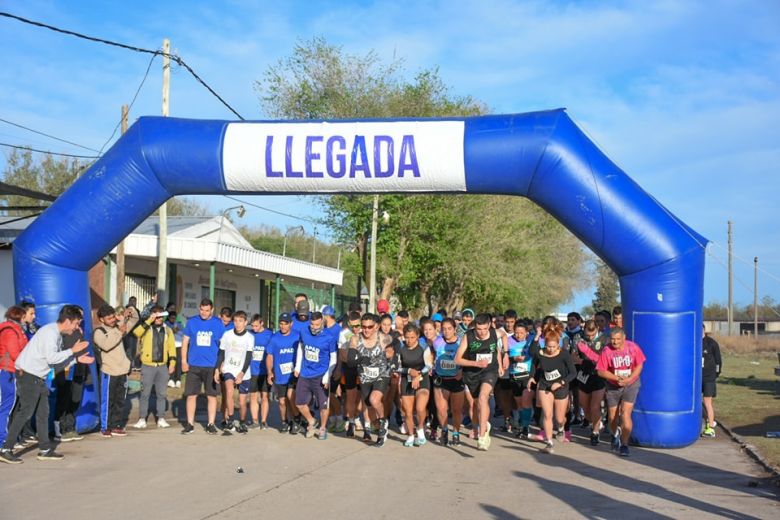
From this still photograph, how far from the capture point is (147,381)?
13664mm

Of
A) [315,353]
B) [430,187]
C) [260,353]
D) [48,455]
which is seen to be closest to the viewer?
[48,455]

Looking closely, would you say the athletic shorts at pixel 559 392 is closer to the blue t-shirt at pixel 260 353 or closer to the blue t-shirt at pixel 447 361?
the blue t-shirt at pixel 447 361

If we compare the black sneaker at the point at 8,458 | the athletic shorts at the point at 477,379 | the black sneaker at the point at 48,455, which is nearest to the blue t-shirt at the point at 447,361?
the athletic shorts at the point at 477,379

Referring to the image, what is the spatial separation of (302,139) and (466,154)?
2276mm

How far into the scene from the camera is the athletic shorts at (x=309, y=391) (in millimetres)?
12844

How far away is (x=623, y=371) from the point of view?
1155cm

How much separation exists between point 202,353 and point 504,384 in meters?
4.62

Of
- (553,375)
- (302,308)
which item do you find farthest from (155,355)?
(553,375)

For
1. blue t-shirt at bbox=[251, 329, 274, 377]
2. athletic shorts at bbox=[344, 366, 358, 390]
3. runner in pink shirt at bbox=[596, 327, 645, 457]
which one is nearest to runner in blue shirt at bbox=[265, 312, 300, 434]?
blue t-shirt at bbox=[251, 329, 274, 377]

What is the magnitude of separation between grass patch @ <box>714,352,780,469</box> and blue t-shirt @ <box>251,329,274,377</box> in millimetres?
7175

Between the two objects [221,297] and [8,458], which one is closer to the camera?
[8,458]

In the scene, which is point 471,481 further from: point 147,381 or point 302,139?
point 147,381

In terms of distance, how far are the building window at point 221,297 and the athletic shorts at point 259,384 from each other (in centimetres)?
1547

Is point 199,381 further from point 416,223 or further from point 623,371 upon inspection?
point 416,223
